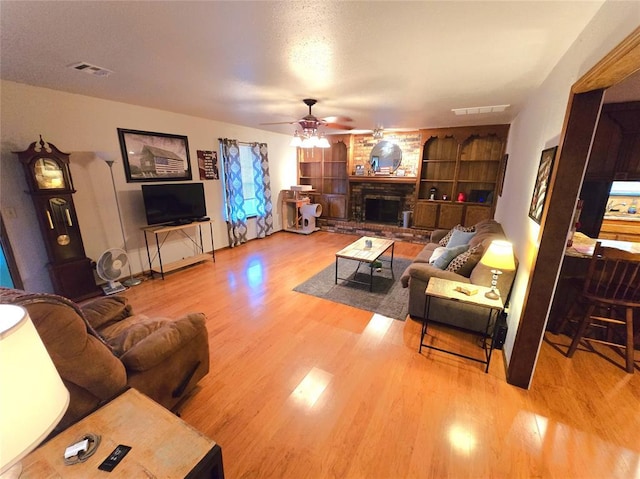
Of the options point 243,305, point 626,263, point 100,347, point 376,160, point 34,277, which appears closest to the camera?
point 100,347

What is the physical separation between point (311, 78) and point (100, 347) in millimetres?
2486

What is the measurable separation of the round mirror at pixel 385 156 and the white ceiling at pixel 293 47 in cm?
291

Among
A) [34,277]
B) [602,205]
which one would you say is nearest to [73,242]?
[34,277]

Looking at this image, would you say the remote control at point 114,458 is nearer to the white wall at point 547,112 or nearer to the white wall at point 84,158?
the white wall at point 547,112

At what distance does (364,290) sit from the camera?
354cm

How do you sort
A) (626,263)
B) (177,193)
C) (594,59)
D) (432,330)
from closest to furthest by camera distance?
(594,59), (626,263), (432,330), (177,193)

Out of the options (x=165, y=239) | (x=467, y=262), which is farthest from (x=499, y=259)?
(x=165, y=239)

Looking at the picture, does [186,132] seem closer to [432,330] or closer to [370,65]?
[370,65]

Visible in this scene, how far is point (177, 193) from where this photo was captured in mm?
4094

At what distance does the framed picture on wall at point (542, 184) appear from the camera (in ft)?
5.89

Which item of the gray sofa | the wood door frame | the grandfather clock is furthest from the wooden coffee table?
the grandfather clock

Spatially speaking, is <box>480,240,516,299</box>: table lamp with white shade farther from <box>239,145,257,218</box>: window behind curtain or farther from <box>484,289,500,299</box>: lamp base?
<box>239,145,257,218</box>: window behind curtain

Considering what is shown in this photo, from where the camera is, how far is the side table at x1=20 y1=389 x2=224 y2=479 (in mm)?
867

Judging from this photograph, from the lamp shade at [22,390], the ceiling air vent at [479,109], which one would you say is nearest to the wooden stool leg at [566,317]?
the ceiling air vent at [479,109]
